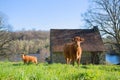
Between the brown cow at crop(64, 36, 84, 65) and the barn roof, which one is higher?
the barn roof

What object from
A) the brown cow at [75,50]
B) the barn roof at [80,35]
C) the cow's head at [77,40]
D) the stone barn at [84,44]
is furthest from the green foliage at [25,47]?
the cow's head at [77,40]

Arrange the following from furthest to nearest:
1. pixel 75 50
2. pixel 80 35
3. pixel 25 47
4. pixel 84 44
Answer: pixel 25 47
pixel 80 35
pixel 84 44
pixel 75 50

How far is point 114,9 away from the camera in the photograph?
5750cm

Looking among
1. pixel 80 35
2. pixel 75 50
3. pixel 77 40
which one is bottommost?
pixel 75 50

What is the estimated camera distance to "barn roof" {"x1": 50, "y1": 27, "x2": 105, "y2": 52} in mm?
52750

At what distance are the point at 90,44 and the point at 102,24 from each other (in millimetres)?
5111

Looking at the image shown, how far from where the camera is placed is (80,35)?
2221 inches

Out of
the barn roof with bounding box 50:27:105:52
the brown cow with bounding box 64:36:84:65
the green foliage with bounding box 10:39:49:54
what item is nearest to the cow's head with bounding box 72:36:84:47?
the brown cow with bounding box 64:36:84:65

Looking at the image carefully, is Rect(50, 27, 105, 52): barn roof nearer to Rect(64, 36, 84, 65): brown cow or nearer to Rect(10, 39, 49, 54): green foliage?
Rect(10, 39, 49, 54): green foliage

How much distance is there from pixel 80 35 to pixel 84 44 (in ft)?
9.64

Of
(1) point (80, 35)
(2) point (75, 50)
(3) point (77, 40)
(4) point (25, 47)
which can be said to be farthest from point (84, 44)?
(4) point (25, 47)

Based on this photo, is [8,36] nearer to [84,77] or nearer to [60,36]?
[60,36]

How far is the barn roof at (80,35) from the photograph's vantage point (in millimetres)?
52750

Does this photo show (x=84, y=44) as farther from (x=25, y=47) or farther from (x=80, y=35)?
(x=25, y=47)
